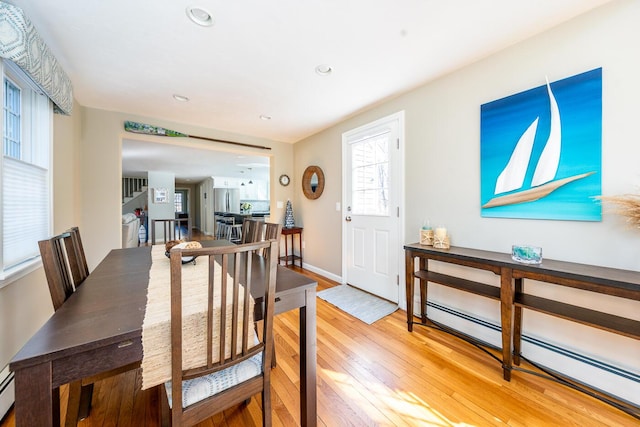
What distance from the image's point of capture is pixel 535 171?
5.46 feet

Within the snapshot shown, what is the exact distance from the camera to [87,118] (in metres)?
2.75

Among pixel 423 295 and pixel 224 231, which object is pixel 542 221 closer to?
pixel 423 295

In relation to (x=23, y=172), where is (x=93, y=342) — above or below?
below

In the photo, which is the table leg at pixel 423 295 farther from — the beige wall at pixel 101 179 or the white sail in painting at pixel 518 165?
the beige wall at pixel 101 179

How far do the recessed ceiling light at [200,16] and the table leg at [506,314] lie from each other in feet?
8.12

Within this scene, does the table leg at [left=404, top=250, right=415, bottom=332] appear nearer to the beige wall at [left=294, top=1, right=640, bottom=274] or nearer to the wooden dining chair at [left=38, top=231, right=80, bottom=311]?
the beige wall at [left=294, top=1, right=640, bottom=274]

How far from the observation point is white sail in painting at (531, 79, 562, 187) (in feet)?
5.14

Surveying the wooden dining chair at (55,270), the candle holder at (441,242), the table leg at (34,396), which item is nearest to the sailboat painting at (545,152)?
the candle holder at (441,242)

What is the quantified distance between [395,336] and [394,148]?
6.17 ft

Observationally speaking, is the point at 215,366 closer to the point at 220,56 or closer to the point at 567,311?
the point at 567,311

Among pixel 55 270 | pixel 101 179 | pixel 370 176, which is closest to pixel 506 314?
pixel 370 176

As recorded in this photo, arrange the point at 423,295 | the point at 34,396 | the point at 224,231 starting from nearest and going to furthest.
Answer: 1. the point at 34,396
2. the point at 423,295
3. the point at 224,231

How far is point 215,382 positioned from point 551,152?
92.8 inches

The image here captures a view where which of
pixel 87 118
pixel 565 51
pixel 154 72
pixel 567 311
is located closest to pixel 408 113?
pixel 565 51
